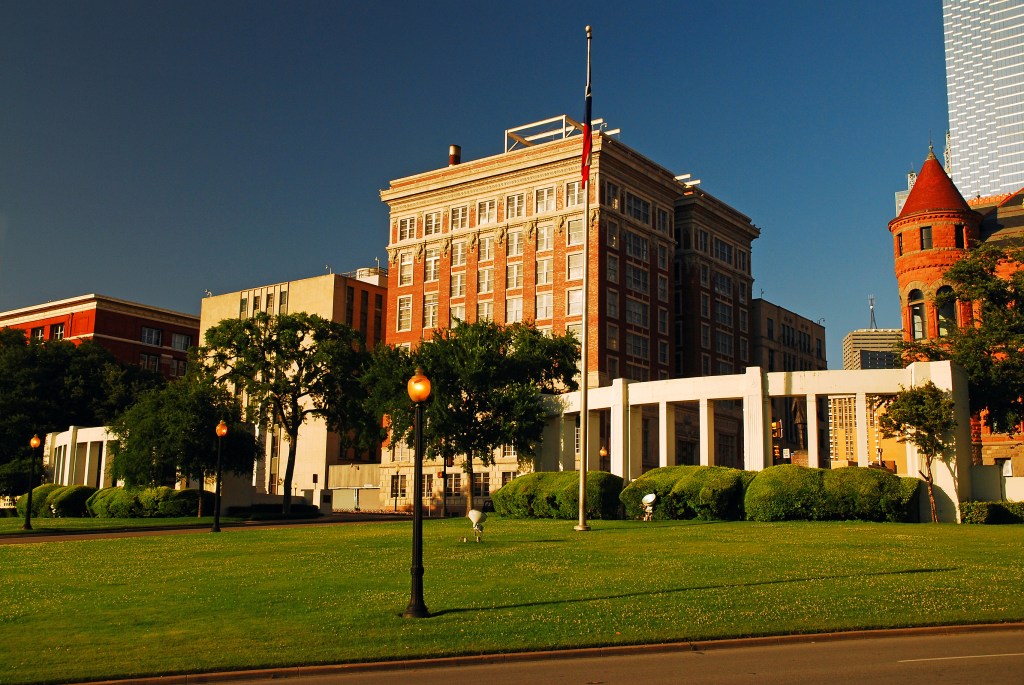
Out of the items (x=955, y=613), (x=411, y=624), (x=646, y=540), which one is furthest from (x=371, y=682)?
(x=646, y=540)

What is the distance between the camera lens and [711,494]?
1626 inches

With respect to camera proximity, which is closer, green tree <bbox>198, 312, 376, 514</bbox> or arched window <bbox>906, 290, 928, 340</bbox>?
arched window <bbox>906, 290, 928, 340</bbox>

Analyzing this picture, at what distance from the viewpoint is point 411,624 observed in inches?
721

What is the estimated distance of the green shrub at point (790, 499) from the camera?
39.6m

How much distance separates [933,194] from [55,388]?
3113 inches

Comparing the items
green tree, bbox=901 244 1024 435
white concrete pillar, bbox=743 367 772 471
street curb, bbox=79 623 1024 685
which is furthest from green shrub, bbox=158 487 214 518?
street curb, bbox=79 623 1024 685

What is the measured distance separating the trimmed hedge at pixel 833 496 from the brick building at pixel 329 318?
202 ft

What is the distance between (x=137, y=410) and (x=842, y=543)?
169 feet

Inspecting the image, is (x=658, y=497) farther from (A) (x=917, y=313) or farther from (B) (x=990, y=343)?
(A) (x=917, y=313)

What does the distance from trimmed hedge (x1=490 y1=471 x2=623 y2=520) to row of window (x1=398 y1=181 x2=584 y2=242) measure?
45.4 meters

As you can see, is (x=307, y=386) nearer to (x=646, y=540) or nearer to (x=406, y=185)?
(x=406, y=185)

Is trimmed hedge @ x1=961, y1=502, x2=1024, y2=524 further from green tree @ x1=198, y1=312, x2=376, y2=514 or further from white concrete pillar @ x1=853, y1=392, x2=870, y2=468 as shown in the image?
green tree @ x1=198, y1=312, x2=376, y2=514

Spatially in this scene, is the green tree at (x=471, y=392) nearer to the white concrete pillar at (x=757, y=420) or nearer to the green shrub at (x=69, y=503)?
the white concrete pillar at (x=757, y=420)

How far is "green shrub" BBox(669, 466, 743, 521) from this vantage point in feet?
136
